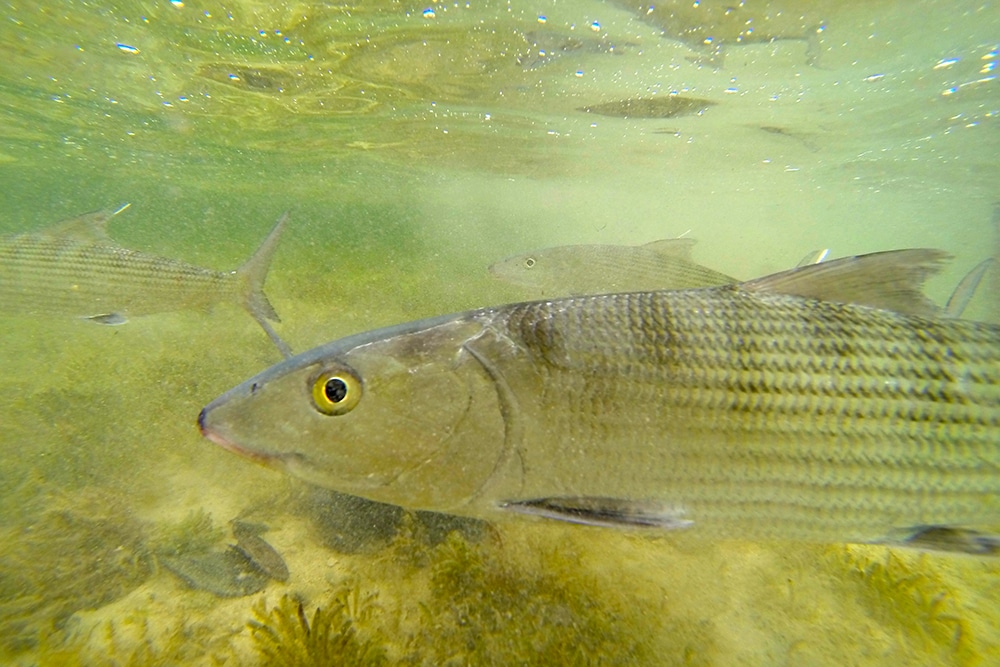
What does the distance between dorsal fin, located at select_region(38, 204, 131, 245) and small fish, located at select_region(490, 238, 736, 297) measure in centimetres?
509

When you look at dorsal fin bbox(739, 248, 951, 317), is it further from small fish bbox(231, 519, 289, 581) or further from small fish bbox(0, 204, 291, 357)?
small fish bbox(0, 204, 291, 357)

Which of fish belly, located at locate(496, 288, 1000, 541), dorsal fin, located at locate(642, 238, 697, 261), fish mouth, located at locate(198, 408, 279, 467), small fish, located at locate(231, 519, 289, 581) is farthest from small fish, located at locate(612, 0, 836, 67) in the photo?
small fish, located at locate(231, 519, 289, 581)

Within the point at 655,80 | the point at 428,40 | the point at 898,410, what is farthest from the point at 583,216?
the point at 898,410

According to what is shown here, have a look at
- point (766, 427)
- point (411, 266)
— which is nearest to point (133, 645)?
point (766, 427)

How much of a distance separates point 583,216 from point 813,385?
179ft

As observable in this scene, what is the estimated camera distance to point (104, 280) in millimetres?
5203

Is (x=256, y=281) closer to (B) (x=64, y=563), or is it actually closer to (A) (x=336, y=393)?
(B) (x=64, y=563)

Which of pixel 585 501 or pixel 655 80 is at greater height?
pixel 655 80

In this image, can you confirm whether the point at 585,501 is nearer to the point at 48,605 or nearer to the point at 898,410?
the point at 898,410

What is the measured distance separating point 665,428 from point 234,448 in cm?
165

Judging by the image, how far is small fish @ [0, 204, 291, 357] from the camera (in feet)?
17.0

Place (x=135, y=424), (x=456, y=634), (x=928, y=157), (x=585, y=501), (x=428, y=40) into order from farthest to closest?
(x=928, y=157) < (x=428, y=40) < (x=135, y=424) < (x=456, y=634) < (x=585, y=501)

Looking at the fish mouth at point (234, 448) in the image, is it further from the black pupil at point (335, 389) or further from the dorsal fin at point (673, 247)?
the dorsal fin at point (673, 247)

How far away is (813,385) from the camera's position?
187 cm
